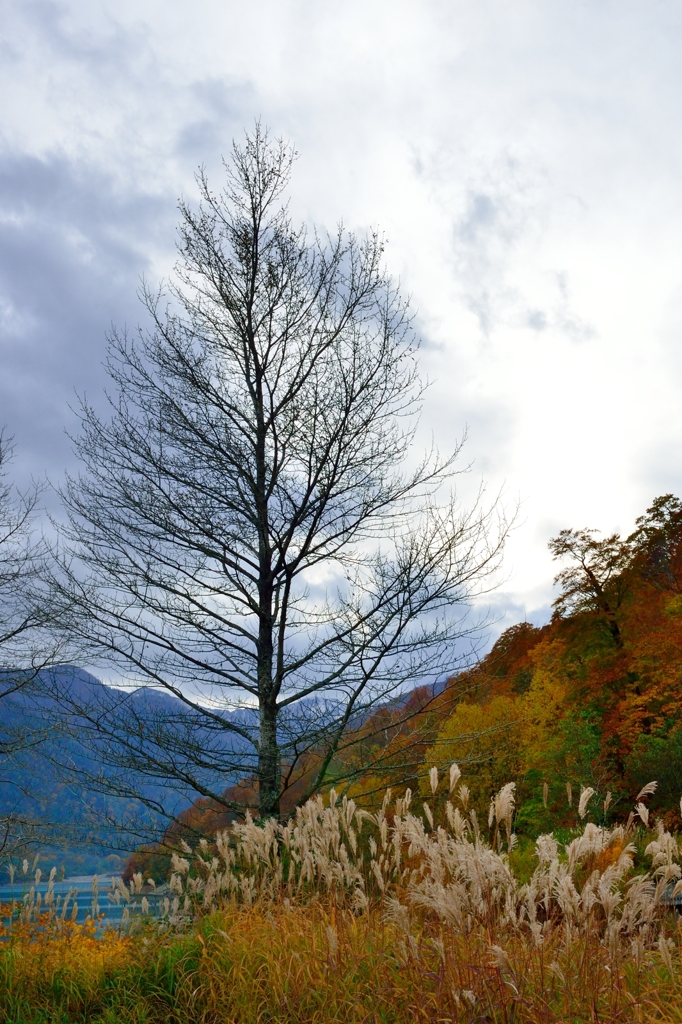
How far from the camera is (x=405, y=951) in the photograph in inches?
158

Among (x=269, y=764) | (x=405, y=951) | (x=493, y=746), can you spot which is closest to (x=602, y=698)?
(x=493, y=746)

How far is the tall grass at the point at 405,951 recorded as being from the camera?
142 inches

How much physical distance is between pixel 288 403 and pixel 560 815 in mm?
20747

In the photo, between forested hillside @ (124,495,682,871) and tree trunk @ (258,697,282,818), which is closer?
tree trunk @ (258,697,282,818)

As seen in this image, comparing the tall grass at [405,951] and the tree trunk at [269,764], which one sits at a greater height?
the tree trunk at [269,764]

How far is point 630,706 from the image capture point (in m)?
25.3

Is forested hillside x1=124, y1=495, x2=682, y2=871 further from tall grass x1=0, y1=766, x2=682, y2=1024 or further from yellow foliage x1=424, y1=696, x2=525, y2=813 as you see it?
tall grass x1=0, y1=766, x2=682, y2=1024

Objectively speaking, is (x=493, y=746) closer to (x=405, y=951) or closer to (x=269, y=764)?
(x=269, y=764)

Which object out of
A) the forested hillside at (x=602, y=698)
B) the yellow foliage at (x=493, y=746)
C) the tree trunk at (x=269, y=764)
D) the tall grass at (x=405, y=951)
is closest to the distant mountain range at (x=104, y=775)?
the tree trunk at (x=269, y=764)

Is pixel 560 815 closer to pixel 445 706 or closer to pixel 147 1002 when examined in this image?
pixel 445 706

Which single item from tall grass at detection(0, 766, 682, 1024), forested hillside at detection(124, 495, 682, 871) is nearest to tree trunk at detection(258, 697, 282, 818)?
tall grass at detection(0, 766, 682, 1024)

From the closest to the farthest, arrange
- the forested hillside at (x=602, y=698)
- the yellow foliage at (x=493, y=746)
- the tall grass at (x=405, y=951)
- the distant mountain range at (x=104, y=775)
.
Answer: the tall grass at (x=405, y=951) < the distant mountain range at (x=104, y=775) < the forested hillside at (x=602, y=698) < the yellow foliage at (x=493, y=746)

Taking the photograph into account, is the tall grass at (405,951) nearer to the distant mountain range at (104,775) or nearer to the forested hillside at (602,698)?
the distant mountain range at (104,775)

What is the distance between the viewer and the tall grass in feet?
11.9
